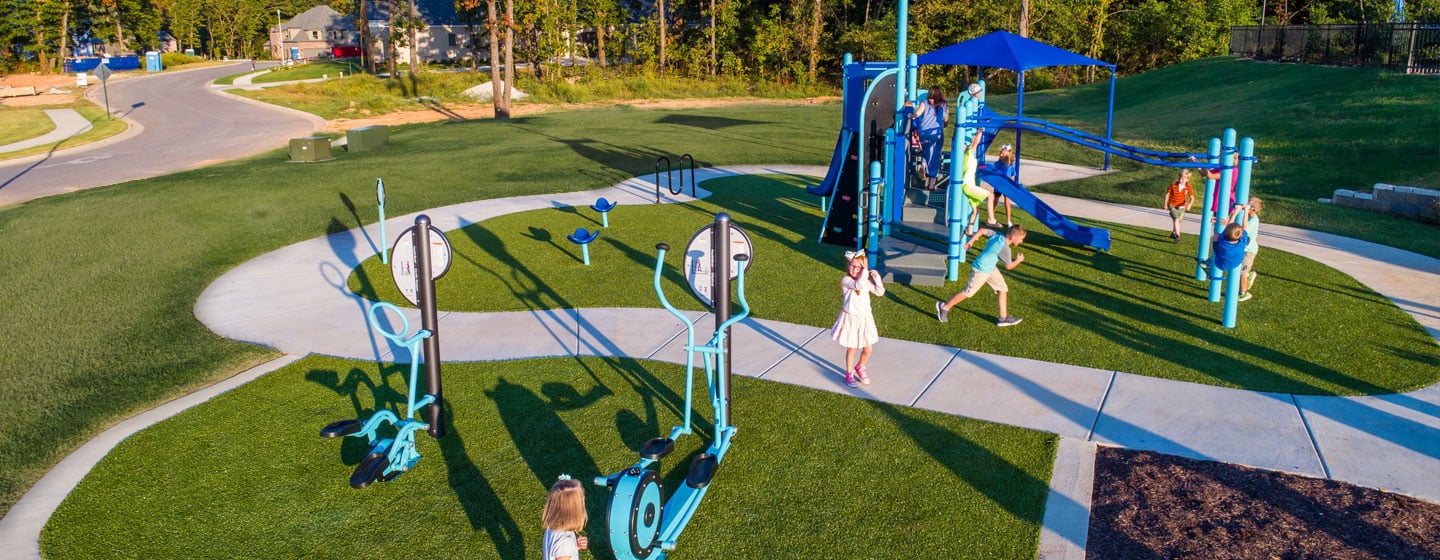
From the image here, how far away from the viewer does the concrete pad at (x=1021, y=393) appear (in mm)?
8602

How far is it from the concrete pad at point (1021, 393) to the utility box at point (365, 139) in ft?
75.1

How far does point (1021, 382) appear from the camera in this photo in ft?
31.2

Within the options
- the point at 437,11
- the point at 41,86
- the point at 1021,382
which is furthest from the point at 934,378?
the point at 437,11

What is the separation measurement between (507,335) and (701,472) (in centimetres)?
502

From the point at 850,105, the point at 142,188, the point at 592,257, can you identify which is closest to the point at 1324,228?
the point at 850,105

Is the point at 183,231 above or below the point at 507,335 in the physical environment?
above

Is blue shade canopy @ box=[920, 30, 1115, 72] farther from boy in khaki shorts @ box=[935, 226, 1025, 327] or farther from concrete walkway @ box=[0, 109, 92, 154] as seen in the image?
concrete walkway @ box=[0, 109, 92, 154]

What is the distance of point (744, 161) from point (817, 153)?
267 centimetres

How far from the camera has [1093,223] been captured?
17.2m

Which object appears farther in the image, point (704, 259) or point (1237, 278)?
point (1237, 278)

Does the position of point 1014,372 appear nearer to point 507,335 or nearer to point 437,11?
point 507,335

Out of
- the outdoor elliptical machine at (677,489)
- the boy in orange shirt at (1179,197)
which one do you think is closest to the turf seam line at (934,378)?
the outdoor elliptical machine at (677,489)

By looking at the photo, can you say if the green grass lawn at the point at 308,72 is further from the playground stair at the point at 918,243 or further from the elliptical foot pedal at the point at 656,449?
the elliptical foot pedal at the point at 656,449

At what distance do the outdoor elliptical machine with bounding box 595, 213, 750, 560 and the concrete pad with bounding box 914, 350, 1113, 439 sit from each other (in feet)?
7.21
